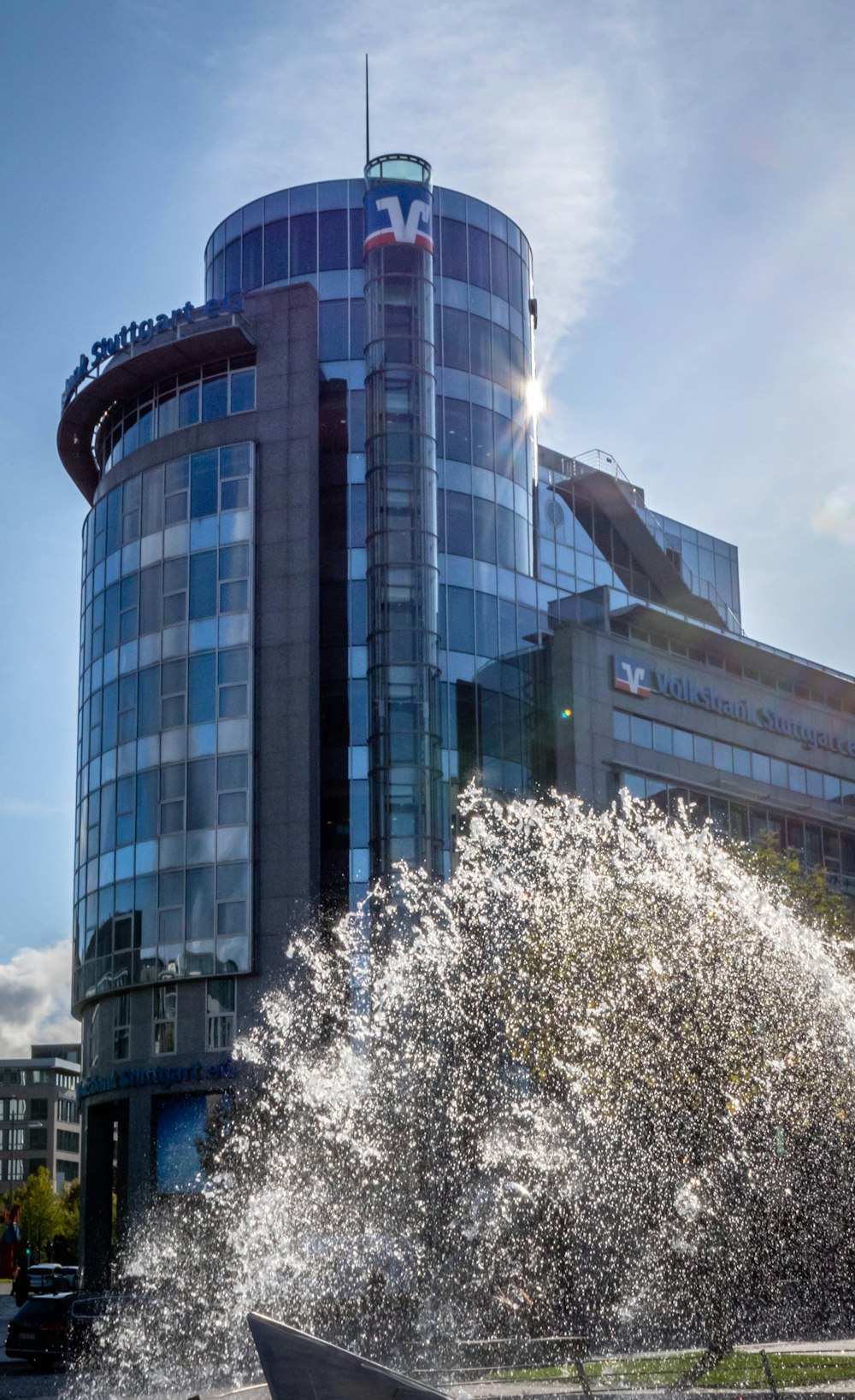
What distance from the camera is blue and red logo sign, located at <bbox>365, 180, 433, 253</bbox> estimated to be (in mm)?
50031

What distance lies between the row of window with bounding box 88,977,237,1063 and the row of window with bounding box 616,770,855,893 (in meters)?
15.1

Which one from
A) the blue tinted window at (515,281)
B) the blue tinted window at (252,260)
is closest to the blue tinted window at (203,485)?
the blue tinted window at (252,260)

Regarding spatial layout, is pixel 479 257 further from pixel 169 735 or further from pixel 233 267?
pixel 169 735

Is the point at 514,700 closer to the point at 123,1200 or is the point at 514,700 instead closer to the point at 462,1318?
the point at 123,1200

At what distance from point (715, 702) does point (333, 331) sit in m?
19.3

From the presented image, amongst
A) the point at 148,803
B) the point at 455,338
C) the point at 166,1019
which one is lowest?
the point at 166,1019

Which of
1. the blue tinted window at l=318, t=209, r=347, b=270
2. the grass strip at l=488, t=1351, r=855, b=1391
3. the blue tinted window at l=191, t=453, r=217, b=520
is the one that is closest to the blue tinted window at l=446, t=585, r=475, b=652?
the blue tinted window at l=191, t=453, r=217, b=520

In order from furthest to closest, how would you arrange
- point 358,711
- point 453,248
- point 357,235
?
point 453,248
point 357,235
point 358,711

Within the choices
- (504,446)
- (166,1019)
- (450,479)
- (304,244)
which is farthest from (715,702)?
(166,1019)

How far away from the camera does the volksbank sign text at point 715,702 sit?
180ft

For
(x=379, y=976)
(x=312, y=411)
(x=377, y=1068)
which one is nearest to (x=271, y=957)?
(x=379, y=976)

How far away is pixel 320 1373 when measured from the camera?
1072 cm

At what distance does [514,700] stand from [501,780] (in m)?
2.89

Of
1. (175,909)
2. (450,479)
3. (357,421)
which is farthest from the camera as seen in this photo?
(357,421)
